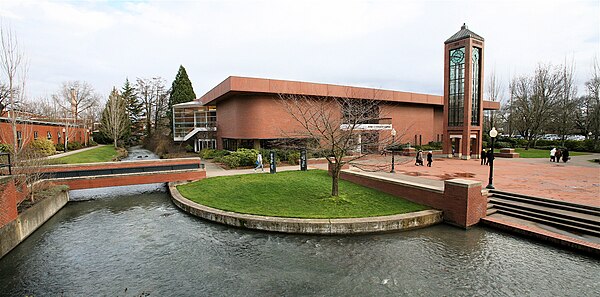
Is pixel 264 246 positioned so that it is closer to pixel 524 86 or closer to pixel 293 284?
pixel 293 284

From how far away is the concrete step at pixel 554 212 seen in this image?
940 cm

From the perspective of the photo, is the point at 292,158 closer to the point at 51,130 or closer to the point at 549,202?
the point at 549,202

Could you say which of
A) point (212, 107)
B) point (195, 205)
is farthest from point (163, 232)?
point (212, 107)

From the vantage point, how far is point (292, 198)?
12.8m

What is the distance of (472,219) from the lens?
10531 mm

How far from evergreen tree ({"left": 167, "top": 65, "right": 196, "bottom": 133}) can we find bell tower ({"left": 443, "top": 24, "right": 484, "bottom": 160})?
1685 inches

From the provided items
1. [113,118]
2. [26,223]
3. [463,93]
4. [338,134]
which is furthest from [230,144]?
[463,93]

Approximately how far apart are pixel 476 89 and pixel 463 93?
4.53 feet

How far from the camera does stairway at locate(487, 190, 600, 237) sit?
9352 millimetres

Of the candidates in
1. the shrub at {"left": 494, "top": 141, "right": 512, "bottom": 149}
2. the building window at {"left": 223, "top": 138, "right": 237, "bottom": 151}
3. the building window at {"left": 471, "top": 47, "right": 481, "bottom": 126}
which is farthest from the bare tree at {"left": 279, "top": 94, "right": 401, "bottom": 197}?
the shrub at {"left": 494, "top": 141, "right": 512, "bottom": 149}

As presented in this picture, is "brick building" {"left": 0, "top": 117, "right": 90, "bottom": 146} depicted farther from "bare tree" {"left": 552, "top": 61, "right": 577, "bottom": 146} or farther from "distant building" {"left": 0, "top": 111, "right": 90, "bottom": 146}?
"bare tree" {"left": 552, "top": 61, "right": 577, "bottom": 146}

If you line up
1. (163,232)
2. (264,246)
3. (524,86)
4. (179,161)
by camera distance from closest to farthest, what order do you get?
(264,246) → (163,232) → (179,161) → (524,86)

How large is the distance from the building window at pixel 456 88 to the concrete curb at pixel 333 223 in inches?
835

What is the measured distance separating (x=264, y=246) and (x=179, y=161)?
34.8ft
